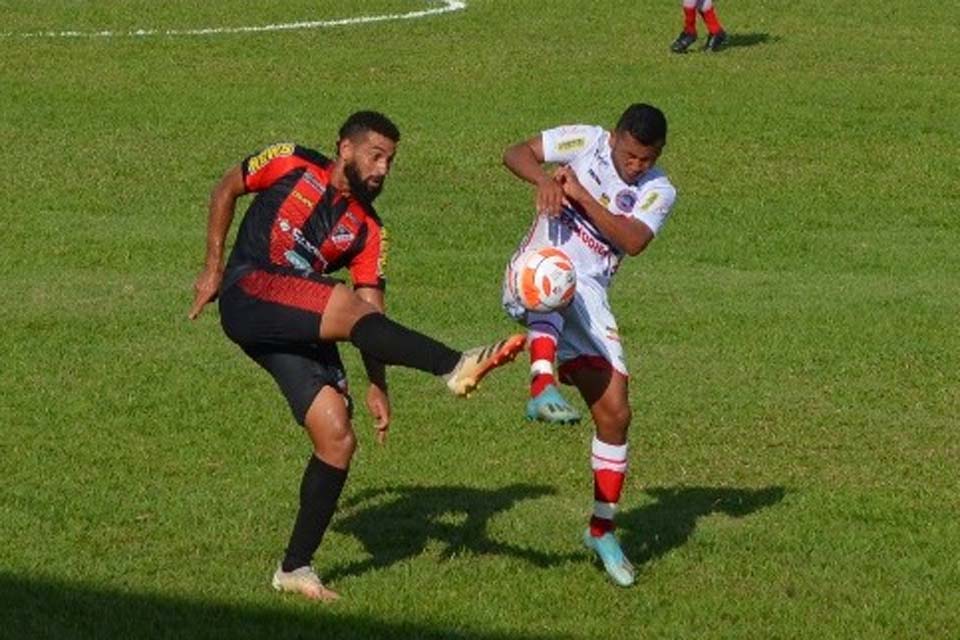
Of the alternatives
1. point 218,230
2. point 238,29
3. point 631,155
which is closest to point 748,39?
point 238,29

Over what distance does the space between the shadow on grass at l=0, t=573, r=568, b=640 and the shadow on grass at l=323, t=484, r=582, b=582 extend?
0.79 meters

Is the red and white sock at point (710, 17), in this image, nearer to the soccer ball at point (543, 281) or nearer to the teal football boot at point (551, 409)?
Answer: the soccer ball at point (543, 281)

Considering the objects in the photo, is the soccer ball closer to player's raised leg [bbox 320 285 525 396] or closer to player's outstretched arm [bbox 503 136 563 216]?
player's outstretched arm [bbox 503 136 563 216]

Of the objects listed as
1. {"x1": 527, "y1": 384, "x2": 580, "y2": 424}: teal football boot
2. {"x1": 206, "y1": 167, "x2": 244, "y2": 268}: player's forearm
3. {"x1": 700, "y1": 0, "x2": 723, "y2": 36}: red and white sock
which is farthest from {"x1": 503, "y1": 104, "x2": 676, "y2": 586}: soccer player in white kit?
{"x1": 700, "y1": 0, "x2": 723, "y2": 36}: red and white sock

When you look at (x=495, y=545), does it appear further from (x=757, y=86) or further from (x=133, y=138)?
(x=757, y=86)

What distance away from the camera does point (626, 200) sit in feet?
39.3

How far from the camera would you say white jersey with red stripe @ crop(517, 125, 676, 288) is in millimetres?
11945

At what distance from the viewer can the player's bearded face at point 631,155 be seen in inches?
462

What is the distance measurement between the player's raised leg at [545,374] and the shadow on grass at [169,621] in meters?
1.05

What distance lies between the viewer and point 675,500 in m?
13.3

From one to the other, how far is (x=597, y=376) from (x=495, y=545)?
114 cm

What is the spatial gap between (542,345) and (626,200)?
946mm

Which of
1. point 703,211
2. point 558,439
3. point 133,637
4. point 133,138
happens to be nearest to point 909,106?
point 703,211

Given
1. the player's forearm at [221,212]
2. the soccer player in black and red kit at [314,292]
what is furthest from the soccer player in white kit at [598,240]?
the player's forearm at [221,212]
